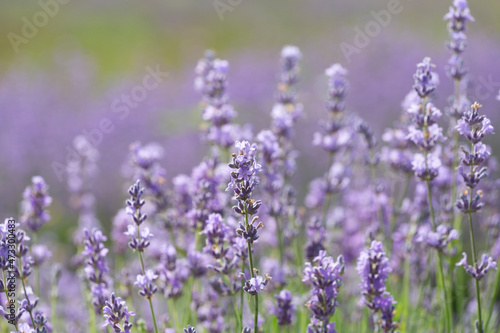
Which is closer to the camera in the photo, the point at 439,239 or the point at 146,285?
the point at 146,285

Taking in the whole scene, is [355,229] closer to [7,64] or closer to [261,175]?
[261,175]

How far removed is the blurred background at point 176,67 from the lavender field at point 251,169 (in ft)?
0.16

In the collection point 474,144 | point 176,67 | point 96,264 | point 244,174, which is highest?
point 176,67

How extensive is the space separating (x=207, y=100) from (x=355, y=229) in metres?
1.37

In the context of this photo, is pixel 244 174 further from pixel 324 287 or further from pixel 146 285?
pixel 146 285

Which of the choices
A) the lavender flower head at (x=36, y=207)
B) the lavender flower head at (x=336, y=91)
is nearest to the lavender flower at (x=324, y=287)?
the lavender flower head at (x=36, y=207)

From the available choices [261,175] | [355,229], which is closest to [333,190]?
[261,175]

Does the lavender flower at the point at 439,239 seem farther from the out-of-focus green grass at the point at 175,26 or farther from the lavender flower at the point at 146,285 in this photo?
the out-of-focus green grass at the point at 175,26

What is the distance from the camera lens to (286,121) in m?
2.90

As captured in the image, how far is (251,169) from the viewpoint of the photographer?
67.2 inches

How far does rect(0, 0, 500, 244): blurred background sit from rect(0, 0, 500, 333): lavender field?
Answer: 5cm

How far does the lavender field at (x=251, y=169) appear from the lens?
207 centimetres

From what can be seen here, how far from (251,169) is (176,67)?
40.1 feet

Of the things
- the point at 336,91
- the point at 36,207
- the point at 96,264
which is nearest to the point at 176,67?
the point at 336,91
